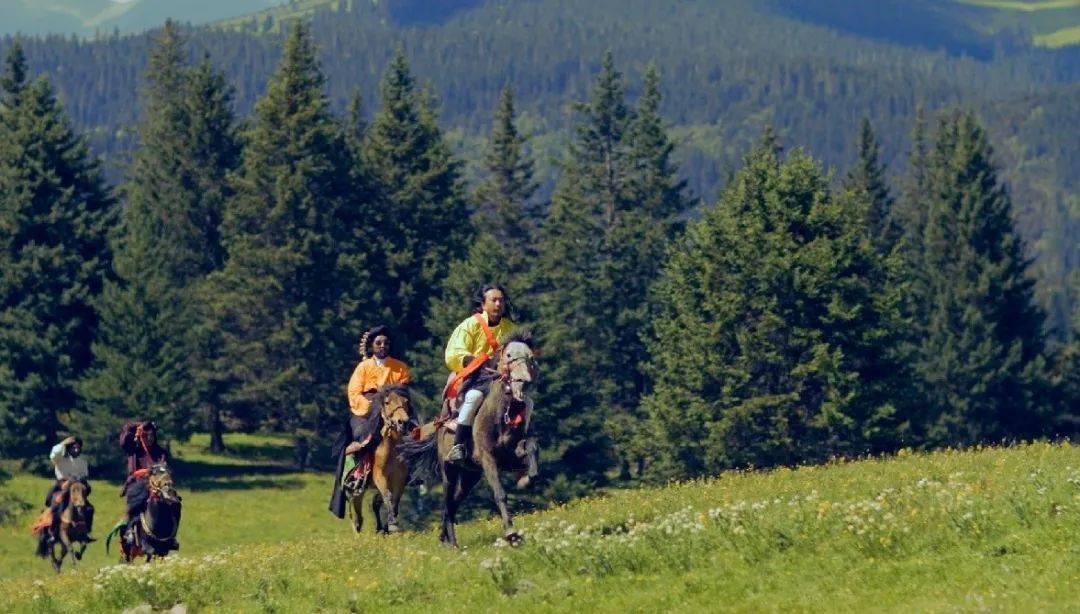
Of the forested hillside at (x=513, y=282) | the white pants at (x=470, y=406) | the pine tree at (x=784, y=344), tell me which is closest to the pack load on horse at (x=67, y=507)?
the white pants at (x=470, y=406)

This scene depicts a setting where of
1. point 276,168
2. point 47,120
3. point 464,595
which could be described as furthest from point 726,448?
point 464,595

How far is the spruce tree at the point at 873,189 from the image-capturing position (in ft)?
316

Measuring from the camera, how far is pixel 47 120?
7662cm

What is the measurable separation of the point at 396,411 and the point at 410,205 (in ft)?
192

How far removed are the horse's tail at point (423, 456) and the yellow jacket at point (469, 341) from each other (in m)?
1.73

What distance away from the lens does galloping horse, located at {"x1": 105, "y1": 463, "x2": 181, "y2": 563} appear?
26578 mm

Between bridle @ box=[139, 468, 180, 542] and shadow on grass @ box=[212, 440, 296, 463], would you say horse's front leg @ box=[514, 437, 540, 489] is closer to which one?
bridle @ box=[139, 468, 180, 542]

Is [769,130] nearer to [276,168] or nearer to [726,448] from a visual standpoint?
[276,168]

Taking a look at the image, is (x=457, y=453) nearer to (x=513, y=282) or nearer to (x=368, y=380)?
(x=368, y=380)

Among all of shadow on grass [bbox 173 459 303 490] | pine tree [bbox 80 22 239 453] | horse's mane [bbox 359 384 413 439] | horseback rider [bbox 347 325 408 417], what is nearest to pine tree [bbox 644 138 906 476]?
shadow on grass [bbox 173 459 303 490]

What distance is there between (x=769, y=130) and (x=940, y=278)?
43.8ft

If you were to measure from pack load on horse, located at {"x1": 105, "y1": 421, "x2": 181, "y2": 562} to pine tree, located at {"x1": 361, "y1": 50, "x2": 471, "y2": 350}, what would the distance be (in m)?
51.7

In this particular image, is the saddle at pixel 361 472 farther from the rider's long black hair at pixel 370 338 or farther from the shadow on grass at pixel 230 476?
the shadow on grass at pixel 230 476

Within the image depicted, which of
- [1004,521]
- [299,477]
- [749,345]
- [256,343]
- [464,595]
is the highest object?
[1004,521]
